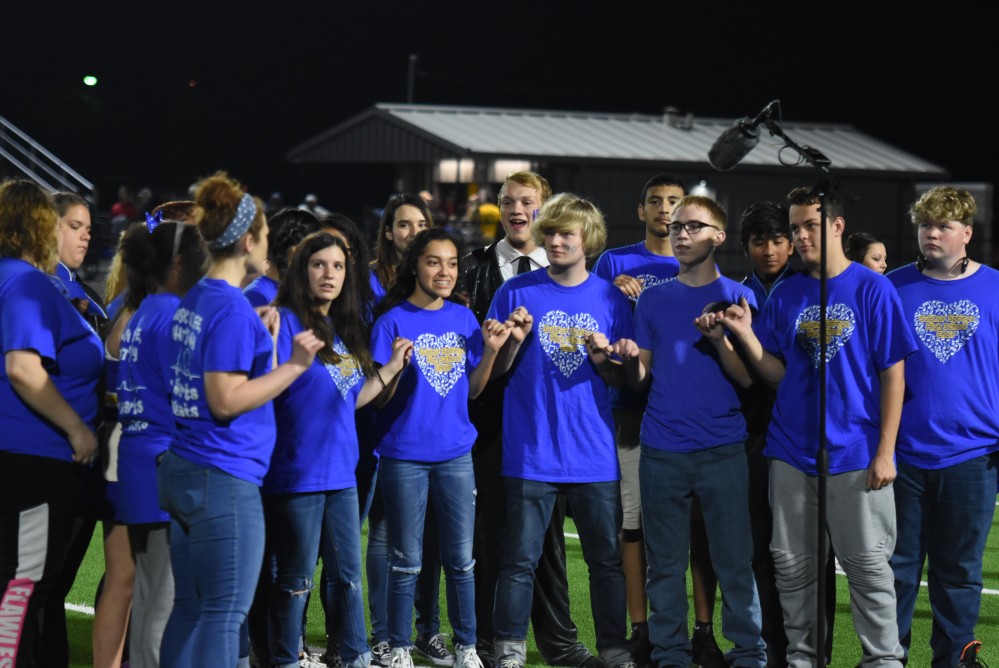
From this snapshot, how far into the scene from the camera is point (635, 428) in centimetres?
570

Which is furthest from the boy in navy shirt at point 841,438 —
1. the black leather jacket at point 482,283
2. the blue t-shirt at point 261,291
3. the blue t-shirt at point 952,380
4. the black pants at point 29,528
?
the black pants at point 29,528

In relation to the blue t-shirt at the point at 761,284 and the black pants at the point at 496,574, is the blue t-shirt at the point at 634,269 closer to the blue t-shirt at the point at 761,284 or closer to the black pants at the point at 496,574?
the blue t-shirt at the point at 761,284

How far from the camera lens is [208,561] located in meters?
3.87

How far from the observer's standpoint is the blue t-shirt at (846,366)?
16.0ft

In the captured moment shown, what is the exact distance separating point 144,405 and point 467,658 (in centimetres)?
193

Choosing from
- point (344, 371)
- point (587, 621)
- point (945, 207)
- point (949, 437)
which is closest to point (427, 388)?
point (344, 371)

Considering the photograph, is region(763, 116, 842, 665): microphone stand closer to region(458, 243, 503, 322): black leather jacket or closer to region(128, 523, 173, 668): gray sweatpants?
region(458, 243, 503, 322): black leather jacket

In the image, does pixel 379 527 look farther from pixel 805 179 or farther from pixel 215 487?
pixel 805 179

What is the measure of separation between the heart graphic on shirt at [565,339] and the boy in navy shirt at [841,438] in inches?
24.7

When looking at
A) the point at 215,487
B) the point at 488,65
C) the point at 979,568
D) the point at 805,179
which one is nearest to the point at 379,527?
the point at 215,487

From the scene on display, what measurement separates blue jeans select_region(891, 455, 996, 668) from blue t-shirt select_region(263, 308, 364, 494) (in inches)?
90.4

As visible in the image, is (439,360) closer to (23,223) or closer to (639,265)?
(639,265)

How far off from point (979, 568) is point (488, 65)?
1852 inches

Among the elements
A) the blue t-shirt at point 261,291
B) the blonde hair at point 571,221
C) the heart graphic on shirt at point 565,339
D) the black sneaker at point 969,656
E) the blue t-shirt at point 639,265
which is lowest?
the black sneaker at point 969,656
